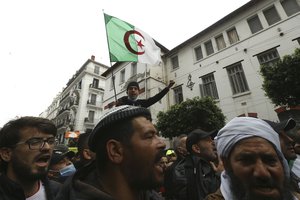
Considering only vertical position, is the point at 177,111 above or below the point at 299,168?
above

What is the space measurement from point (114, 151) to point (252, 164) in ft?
3.64

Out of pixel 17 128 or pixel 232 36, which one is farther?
pixel 232 36

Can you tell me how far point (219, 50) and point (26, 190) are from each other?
1585cm

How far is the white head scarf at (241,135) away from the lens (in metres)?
1.54

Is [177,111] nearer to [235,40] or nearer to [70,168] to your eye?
[235,40]

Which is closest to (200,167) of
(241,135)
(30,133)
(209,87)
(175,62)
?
(241,135)

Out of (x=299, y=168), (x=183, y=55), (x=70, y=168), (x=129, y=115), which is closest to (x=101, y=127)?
(x=129, y=115)

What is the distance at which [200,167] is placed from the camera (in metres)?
2.94

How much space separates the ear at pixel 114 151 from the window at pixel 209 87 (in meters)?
14.3

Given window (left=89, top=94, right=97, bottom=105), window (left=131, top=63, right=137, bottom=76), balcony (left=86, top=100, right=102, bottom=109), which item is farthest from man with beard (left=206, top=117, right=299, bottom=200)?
window (left=89, top=94, right=97, bottom=105)

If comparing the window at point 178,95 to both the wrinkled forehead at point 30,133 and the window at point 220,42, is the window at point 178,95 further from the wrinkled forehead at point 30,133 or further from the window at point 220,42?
the wrinkled forehead at point 30,133

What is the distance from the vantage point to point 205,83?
15.3m

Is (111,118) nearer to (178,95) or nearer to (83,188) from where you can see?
(83,188)

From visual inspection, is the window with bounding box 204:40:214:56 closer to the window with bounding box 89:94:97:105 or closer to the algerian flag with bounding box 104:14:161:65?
the algerian flag with bounding box 104:14:161:65
